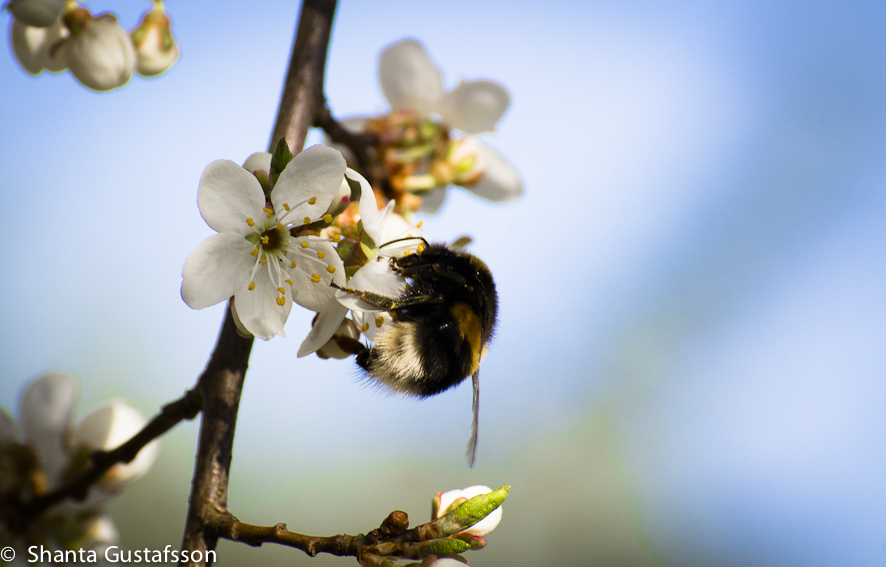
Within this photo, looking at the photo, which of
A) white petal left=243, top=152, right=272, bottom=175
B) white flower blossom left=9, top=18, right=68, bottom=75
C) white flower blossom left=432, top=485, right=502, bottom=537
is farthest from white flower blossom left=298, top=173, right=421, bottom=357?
white flower blossom left=9, top=18, right=68, bottom=75

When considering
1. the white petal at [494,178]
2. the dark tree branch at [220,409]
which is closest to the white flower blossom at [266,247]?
the dark tree branch at [220,409]

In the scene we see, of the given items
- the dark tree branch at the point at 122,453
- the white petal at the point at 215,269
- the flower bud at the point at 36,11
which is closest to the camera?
the white petal at the point at 215,269

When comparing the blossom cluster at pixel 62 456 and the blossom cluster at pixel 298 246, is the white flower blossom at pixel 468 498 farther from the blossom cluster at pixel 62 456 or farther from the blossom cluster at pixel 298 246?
the blossom cluster at pixel 62 456

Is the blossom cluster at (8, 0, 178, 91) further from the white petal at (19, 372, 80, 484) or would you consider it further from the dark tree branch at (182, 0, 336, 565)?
the white petal at (19, 372, 80, 484)

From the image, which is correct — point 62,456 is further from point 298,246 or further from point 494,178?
point 494,178

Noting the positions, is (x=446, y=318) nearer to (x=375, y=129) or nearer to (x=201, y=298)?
(x=201, y=298)

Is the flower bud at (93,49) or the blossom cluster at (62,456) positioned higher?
the flower bud at (93,49)
